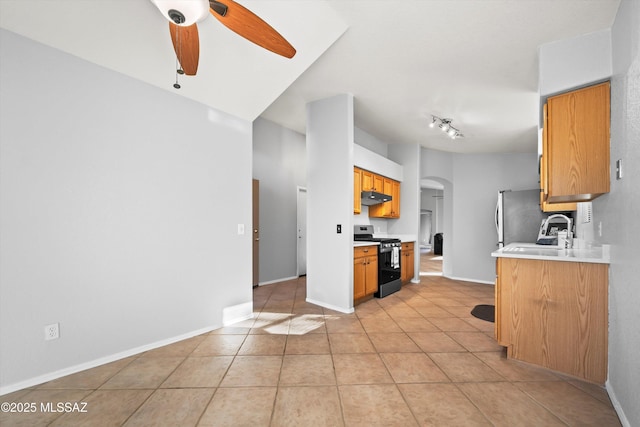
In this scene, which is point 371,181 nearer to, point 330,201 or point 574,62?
point 330,201

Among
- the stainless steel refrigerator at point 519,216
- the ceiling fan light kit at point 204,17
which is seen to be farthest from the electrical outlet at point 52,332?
the stainless steel refrigerator at point 519,216

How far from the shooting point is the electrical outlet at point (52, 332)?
6.81ft

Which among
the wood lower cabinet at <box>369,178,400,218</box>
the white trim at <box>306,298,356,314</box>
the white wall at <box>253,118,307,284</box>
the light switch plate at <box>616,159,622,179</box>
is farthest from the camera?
the wood lower cabinet at <box>369,178,400,218</box>

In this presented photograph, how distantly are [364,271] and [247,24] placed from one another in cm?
333

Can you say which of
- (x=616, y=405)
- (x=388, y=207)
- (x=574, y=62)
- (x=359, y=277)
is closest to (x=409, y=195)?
(x=388, y=207)

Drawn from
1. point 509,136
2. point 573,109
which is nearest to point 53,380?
point 573,109

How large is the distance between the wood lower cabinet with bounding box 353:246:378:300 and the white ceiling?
6.93 ft

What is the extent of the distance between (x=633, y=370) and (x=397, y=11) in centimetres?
275

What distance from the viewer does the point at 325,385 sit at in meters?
2.02

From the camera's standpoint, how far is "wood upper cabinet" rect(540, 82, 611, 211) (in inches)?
83.6

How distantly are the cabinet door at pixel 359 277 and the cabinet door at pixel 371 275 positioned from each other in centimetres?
9

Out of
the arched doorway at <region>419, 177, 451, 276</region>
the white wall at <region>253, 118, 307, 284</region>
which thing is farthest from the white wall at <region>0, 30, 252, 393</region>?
the arched doorway at <region>419, 177, 451, 276</region>

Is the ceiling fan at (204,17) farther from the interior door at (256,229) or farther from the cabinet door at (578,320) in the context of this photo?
the interior door at (256,229)

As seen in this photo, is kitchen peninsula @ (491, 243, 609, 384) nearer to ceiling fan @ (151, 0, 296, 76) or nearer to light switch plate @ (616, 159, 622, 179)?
light switch plate @ (616, 159, 622, 179)
